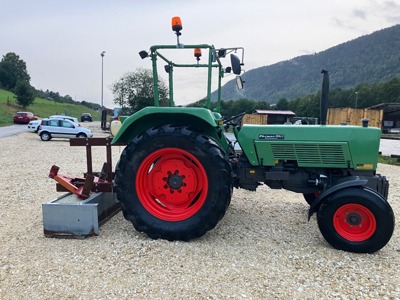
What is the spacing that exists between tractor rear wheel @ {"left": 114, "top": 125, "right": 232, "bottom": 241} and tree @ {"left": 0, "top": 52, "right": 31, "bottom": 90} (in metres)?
81.1

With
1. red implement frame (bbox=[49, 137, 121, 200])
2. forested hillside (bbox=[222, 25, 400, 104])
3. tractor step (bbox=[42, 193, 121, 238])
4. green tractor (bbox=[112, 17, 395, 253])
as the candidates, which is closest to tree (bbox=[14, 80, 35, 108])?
forested hillside (bbox=[222, 25, 400, 104])

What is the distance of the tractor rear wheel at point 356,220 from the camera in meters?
→ 3.65

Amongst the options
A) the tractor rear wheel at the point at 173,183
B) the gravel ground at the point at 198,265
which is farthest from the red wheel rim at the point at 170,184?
the gravel ground at the point at 198,265

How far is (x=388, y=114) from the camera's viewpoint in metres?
43.2

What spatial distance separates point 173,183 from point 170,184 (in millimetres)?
39

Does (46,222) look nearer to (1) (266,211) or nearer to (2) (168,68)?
(2) (168,68)

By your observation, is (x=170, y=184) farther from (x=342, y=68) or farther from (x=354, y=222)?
(x=342, y=68)

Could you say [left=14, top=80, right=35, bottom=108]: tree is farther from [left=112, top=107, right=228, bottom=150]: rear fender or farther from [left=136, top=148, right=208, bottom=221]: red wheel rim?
[left=136, top=148, right=208, bottom=221]: red wheel rim

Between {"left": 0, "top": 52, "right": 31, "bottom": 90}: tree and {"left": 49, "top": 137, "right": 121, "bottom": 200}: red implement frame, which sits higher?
{"left": 0, "top": 52, "right": 31, "bottom": 90}: tree

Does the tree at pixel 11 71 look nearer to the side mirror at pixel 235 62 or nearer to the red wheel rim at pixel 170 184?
the red wheel rim at pixel 170 184

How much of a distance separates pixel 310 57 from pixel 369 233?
107300 millimetres

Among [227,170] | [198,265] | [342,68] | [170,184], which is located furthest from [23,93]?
[342,68]

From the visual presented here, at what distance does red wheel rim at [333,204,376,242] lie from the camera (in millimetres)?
3725

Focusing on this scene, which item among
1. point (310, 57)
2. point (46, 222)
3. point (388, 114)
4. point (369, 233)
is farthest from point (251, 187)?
point (310, 57)
